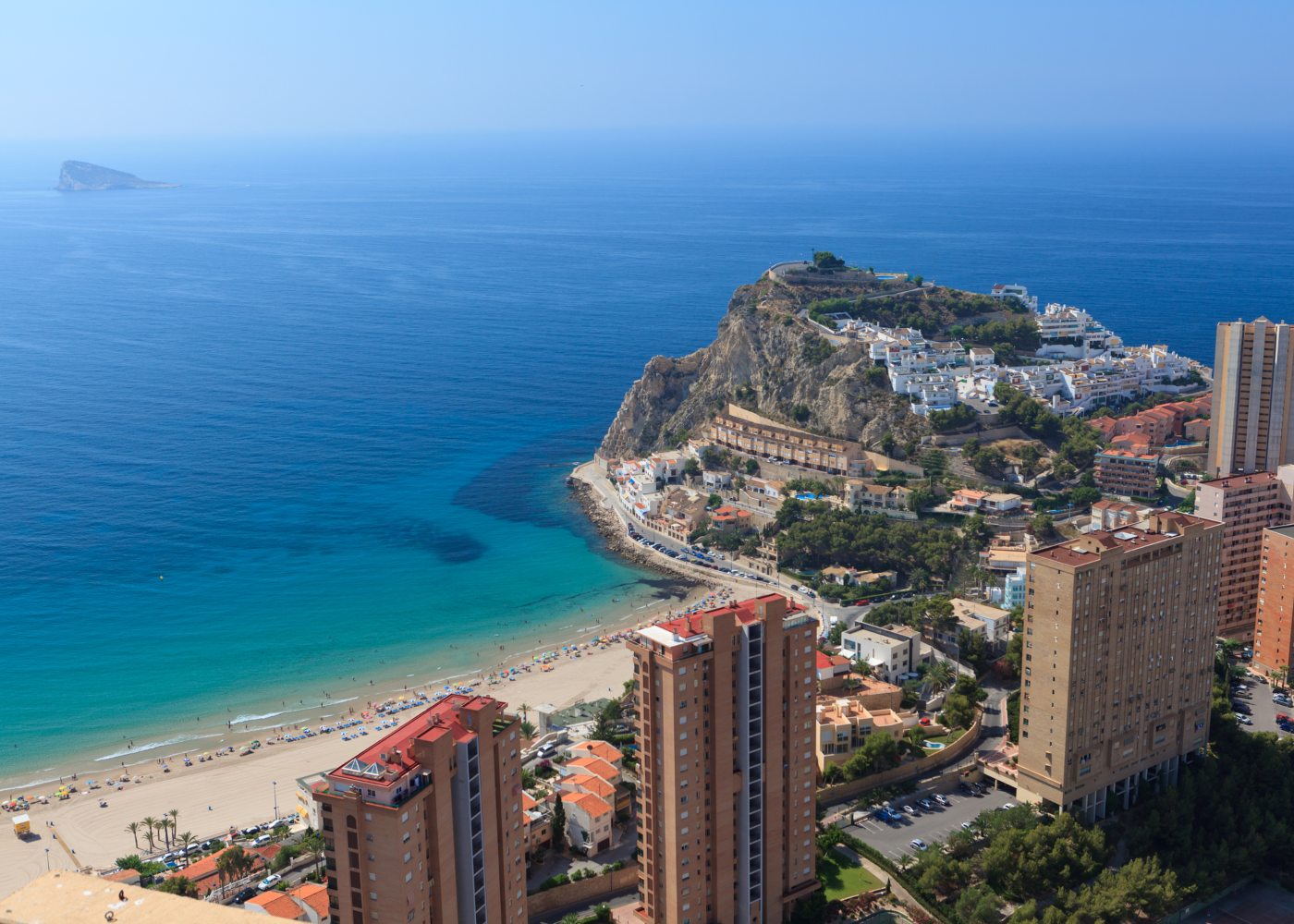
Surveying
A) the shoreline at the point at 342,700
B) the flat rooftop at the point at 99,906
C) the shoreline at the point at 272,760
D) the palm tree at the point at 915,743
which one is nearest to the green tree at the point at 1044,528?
the shoreline at the point at 272,760

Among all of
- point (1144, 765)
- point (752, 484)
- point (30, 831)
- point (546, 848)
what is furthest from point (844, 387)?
point (30, 831)

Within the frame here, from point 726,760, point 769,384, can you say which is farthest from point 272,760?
point 769,384

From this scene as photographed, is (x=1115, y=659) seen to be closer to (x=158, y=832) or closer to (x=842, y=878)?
(x=842, y=878)

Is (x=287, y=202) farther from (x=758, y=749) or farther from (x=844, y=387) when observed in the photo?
(x=758, y=749)

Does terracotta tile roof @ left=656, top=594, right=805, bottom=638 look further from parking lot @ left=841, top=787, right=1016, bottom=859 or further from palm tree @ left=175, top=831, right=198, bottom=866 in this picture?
palm tree @ left=175, top=831, right=198, bottom=866

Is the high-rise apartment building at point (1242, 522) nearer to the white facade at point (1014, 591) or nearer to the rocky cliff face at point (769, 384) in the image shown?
the white facade at point (1014, 591)
